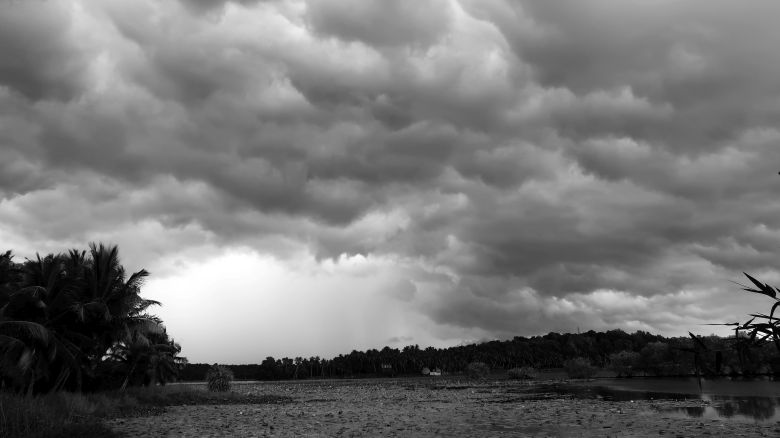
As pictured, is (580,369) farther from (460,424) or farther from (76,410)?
(76,410)

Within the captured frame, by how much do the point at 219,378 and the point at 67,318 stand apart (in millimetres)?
32307

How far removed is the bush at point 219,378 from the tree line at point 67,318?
1596 centimetres

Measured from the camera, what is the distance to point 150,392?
54375mm

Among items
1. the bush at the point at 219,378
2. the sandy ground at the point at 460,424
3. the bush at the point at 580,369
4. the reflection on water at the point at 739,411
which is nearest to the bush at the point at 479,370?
the bush at the point at 580,369

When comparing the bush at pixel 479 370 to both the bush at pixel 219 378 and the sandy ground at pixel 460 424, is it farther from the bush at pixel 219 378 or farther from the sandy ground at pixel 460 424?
the sandy ground at pixel 460 424

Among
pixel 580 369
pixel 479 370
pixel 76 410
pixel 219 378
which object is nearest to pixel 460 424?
pixel 76 410

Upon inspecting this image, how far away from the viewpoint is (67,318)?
46.2 meters

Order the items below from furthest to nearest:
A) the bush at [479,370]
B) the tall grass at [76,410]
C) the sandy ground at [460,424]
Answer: the bush at [479,370] < the sandy ground at [460,424] < the tall grass at [76,410]

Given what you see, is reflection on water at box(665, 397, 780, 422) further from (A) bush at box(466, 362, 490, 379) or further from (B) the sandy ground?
(A) bush at box(466, 362, 490, 379)

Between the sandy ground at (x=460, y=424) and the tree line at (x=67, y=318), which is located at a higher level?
the tree line at (x=67, y=318)

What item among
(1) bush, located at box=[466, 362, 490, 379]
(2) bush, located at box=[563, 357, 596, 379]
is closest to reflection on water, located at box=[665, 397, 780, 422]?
(2) bush, located at box=[563, 357, 596, 379]

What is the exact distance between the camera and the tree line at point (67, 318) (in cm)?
3647

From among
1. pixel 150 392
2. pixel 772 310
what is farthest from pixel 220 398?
pixel 772 310

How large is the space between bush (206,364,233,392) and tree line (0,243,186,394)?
15959 mm
